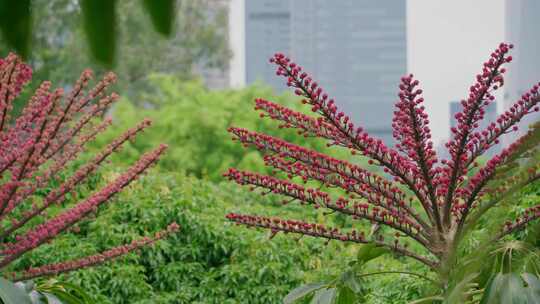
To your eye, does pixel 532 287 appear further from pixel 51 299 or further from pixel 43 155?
pixel 43 155

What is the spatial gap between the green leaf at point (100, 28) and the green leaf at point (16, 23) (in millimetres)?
33

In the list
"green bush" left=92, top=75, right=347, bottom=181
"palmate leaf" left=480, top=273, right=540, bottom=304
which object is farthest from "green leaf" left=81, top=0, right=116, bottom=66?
"green bush" left=92, top=75, right=347, bottom=181

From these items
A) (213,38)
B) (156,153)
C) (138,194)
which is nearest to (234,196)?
(138,194)

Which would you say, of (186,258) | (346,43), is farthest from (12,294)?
(346,43)

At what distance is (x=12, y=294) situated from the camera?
3.13m

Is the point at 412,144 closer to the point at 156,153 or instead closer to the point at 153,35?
the point at 156,153

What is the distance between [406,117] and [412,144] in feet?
0.30

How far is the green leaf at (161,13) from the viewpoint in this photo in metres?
0.46

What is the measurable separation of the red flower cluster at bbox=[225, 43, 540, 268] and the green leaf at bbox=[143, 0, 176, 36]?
2.26m

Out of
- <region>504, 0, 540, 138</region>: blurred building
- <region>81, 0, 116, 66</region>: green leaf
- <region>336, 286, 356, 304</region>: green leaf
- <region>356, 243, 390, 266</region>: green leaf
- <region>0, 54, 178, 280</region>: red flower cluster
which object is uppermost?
<region>504, 0, 540, 138</region>: blurred building

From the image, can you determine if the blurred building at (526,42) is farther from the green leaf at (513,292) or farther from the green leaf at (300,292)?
the green leaf at (300,292)

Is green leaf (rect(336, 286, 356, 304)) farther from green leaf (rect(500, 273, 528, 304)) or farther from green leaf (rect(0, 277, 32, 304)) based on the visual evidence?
green leaf (rect(0, 277, 32, 304))

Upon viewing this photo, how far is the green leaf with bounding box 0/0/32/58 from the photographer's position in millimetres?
451

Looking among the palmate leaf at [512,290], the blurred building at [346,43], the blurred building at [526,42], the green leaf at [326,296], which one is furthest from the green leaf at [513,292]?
the blurred building at [346,43]
